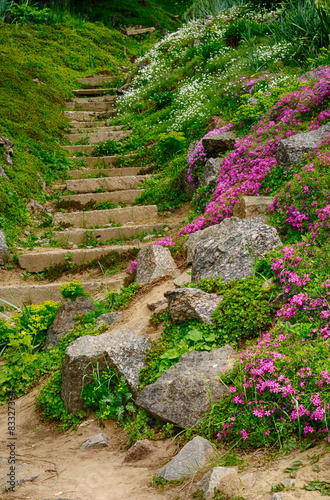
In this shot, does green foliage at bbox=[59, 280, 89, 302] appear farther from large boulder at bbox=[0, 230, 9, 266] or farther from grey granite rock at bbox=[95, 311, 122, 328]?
large boulder at bbox=[0, 230, 9, 266]

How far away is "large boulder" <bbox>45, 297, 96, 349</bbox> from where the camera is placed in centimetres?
539

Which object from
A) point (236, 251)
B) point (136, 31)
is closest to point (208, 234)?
point (236, 251)

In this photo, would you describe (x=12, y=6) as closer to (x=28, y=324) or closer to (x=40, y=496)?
(x=28, y=324)

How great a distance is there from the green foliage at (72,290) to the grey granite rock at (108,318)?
0.69 meters

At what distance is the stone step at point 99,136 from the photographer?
11312mm

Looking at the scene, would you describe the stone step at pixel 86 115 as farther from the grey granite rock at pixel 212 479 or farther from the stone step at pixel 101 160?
the grey granite rock at pixel 212 479

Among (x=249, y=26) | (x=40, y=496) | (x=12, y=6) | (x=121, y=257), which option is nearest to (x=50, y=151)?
(x=121, y=257)

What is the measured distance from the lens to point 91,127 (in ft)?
40.3

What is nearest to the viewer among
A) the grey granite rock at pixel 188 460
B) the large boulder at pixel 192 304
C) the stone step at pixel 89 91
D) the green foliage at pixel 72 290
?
the grey granite rock at pixel 188 460

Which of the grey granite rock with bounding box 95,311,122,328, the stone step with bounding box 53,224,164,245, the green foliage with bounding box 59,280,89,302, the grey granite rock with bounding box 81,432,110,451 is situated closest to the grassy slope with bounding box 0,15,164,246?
the stone step with bounding box 53,224,164,245

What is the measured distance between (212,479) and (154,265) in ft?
11.0

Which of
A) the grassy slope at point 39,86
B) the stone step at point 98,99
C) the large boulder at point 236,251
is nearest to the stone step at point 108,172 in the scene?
the grassy slope at point 39,86

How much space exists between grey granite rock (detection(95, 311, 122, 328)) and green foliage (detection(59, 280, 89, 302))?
69 centimetres

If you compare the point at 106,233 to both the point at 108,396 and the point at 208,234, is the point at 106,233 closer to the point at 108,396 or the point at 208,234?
the point at 208,234
